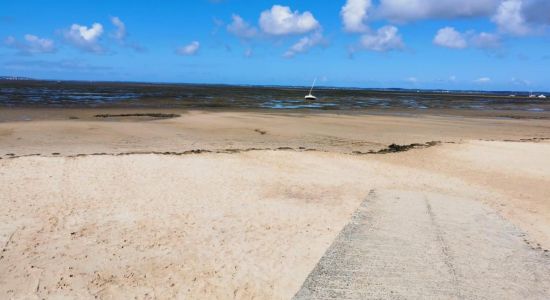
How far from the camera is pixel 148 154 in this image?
15.8 meters

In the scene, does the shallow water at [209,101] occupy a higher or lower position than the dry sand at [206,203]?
higher

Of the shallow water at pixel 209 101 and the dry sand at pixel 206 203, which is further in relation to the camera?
the shallow water at pixel 209 101

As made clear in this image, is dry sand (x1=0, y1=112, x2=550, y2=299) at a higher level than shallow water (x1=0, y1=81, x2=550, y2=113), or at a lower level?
lower

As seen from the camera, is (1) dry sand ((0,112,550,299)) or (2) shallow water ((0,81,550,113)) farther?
(2) shallow water ((0,81,550,113))

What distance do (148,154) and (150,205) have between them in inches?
218

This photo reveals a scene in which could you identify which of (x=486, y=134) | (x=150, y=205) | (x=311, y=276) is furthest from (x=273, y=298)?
(x=486, y=134)

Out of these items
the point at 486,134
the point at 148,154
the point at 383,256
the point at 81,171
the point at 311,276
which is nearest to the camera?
the point at 311,276

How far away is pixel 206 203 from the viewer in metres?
10.9

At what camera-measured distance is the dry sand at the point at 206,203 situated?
719 centimetres

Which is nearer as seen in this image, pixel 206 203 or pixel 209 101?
pixel 206 203

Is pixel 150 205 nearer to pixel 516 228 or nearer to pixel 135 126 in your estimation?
pixel 516 228

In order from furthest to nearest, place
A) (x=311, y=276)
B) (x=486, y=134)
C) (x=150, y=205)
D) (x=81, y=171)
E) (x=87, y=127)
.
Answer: (x=486, y=134), (x=87, y=127), (x=81, y=171), (x=150, y=205), (x=311, y=276)

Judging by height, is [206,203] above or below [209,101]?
below

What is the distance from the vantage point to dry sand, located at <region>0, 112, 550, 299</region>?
7191mm
